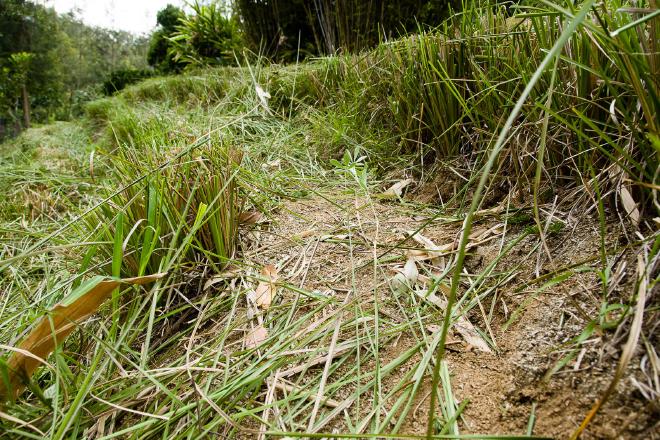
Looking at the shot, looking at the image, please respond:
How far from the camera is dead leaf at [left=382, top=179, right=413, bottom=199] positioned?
1.30 metres

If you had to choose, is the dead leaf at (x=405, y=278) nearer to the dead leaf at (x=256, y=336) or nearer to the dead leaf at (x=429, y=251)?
the dead leaf at (x=429, y=251)

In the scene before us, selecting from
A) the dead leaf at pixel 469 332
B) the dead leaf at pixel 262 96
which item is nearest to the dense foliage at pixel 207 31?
the dead leaf at pixel 262 96

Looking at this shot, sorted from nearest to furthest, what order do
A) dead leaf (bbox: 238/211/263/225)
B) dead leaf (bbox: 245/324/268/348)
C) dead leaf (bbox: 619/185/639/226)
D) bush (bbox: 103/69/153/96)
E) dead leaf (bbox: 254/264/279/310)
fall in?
dead leaf (bbox: 619/185/639/226) < dead leaf (bbox: 245/324/268/348) < dead leaf (bbox: 254/264/279/310) < dead leaf (bbox: 238/211/263/225) < bush (bbox: 103/69/153/96)

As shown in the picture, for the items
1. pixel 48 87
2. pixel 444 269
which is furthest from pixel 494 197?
pixel 48 87

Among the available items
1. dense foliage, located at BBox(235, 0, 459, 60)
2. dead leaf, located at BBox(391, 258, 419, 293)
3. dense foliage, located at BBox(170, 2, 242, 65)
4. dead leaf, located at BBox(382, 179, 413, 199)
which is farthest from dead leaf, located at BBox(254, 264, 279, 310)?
dense foliage, located at BBox(170, 2, 242, 65)

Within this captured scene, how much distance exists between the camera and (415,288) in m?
0.82

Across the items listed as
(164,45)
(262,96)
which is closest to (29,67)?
(164,45)

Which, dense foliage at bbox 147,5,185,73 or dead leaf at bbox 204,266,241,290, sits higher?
dense foliage at bbox 147,5,185,73

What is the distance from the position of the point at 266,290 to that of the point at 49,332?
1.39 feet

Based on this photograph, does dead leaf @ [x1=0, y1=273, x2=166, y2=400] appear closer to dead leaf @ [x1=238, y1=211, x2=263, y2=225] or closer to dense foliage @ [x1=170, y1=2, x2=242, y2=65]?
dead leaf @ [x1=238, y1=211, x2=263, y2=225]

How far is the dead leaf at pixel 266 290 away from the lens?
0.88m

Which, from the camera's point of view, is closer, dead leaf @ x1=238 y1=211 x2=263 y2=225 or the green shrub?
the green shrub

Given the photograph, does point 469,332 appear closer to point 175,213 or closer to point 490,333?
point 490,333

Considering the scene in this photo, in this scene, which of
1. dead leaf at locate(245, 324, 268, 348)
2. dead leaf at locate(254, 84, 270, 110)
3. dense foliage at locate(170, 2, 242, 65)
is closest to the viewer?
dead leaf at locate(245, 324, 268, 348)
